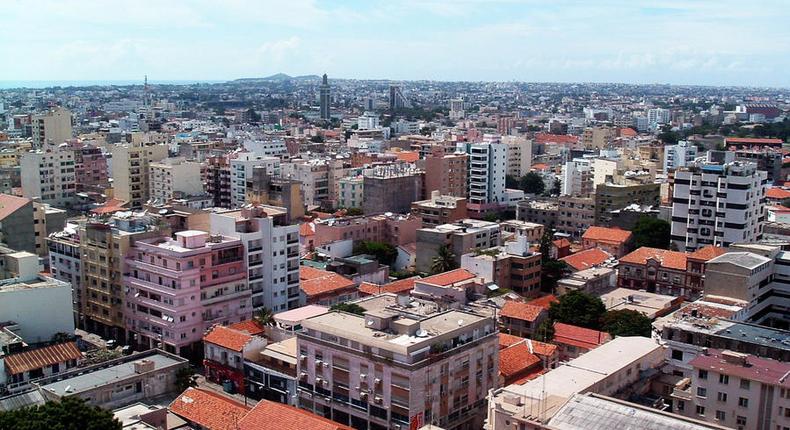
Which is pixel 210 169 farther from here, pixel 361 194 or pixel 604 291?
pixel 604 291

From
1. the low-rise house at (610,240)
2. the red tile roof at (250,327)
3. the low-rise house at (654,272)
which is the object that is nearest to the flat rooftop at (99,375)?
the red tile roof at (250,327)

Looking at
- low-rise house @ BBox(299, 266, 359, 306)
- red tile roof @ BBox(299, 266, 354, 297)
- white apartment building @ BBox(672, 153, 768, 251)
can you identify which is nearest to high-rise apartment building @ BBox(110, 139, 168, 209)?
red tile roof @ BBox(299, 266, 354, 297)

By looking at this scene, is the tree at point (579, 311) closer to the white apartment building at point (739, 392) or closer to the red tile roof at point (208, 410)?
the white apartment building at point (739, 392)

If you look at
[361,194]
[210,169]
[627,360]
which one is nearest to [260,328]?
[627,360]

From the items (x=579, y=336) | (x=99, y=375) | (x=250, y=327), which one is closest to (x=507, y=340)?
(x=579, y=336)

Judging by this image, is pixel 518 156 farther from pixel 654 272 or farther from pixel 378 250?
pixel 654 272

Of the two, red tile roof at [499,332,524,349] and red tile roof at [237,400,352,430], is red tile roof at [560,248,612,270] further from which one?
red tile roof at [237,400,352,430]
